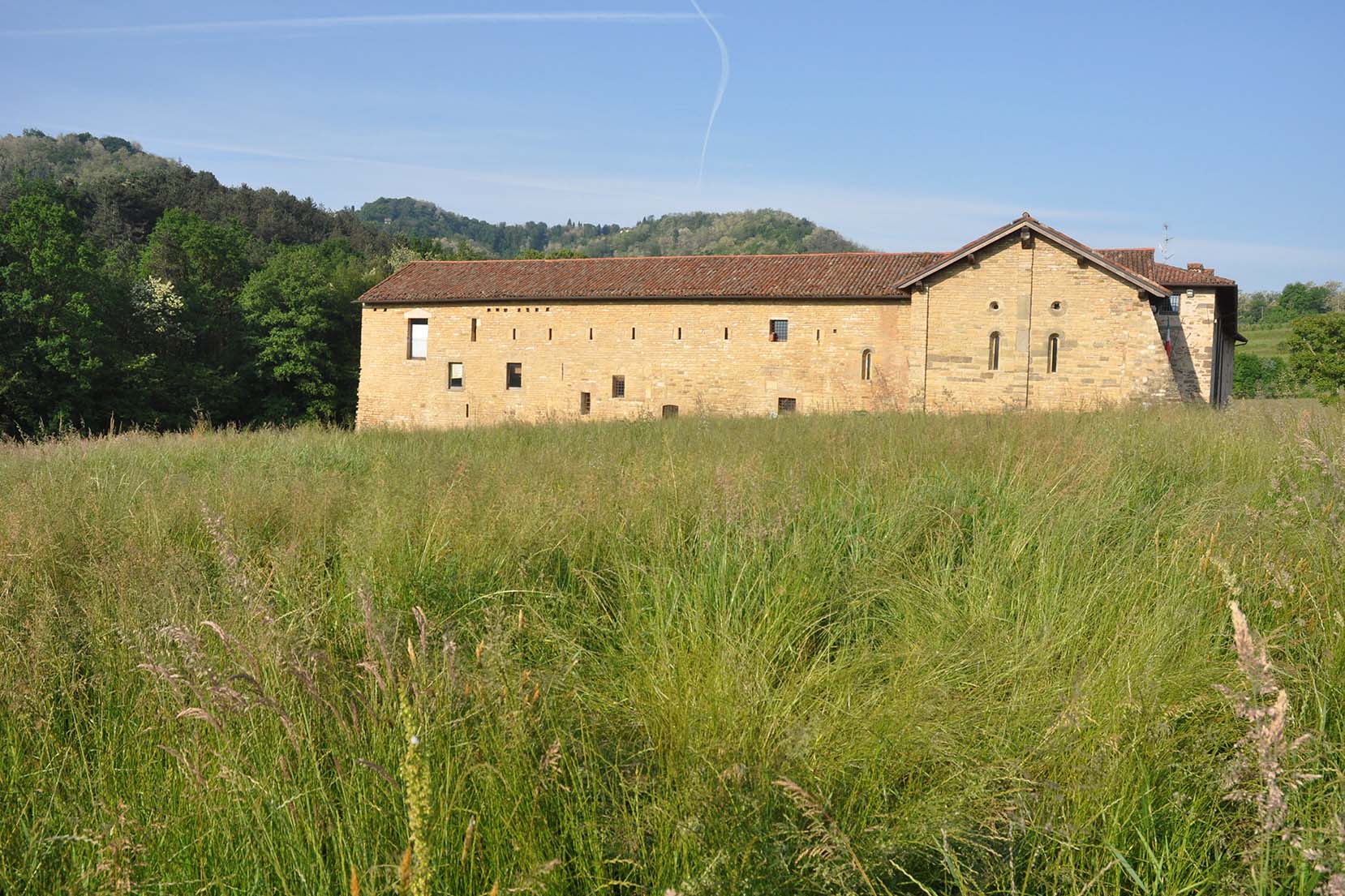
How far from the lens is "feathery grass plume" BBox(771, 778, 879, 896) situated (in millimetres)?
1888

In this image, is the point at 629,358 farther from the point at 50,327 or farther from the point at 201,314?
the point at 201,314

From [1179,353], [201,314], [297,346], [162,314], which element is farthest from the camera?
[201,314]

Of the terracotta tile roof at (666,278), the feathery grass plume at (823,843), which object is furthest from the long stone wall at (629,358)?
the feathery grass plume at (823,843)

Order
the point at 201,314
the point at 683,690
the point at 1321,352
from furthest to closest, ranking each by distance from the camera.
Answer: the point at 1321,352
the point at 201,314
the point at 683,690

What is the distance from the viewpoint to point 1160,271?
27.4m

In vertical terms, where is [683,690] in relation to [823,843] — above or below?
above

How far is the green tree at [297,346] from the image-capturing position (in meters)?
39.6

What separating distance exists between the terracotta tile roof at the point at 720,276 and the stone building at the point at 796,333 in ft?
0.24

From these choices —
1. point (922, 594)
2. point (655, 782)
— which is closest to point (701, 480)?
point (922, 594)

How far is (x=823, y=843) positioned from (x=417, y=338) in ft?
104

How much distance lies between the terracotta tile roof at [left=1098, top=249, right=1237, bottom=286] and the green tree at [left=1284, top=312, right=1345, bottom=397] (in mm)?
19433

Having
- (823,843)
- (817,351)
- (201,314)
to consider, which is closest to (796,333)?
(817,351)

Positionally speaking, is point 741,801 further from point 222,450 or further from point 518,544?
point 222,450

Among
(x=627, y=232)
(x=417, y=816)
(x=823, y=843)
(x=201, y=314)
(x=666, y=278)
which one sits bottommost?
(x=823, y=843)
